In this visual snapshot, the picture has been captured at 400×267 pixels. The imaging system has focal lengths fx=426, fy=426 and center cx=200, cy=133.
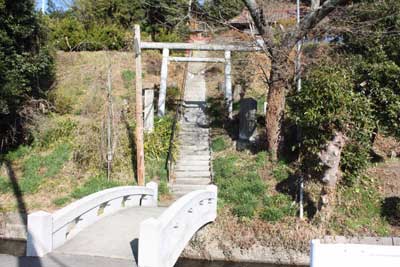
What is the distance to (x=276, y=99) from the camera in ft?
44.7

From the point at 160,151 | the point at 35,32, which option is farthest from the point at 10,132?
the point at 160,151

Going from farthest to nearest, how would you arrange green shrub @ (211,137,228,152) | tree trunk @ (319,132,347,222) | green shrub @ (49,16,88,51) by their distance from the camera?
green shrub @ (49,16,88,51)
green shrub @ (211,137,228,152)
tree trunk @ (319,132,347,222)

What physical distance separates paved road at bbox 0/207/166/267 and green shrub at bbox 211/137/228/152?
7073 mm

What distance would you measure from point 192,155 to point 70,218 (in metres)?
8.26

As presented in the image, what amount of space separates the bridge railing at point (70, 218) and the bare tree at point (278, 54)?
4.99m

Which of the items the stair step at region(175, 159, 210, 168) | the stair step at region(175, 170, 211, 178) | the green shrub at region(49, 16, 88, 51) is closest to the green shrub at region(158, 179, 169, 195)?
the stair step at region(175, 170, 211, 178)

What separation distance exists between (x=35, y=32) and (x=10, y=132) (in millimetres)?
3954

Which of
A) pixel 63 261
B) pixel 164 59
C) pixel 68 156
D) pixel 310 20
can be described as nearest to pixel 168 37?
pixel 164 59

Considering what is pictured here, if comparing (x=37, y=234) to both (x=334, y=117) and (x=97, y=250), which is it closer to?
(x=97, y=250)

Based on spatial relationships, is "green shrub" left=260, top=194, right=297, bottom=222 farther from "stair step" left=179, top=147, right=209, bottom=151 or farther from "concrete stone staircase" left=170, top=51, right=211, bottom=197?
"stair step" left=179, top=147, right=209, bottom=151

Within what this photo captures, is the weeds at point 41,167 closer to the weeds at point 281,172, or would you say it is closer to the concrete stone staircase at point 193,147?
the concrete stone staircase at point 193,147

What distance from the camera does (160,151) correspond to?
15367 millimetres

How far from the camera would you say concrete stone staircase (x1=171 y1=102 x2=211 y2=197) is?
1409 centimetres

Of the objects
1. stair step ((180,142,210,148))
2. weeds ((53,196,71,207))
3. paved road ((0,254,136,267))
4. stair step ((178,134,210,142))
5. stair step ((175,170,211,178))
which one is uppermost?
stair step ((178,134,210,142))
